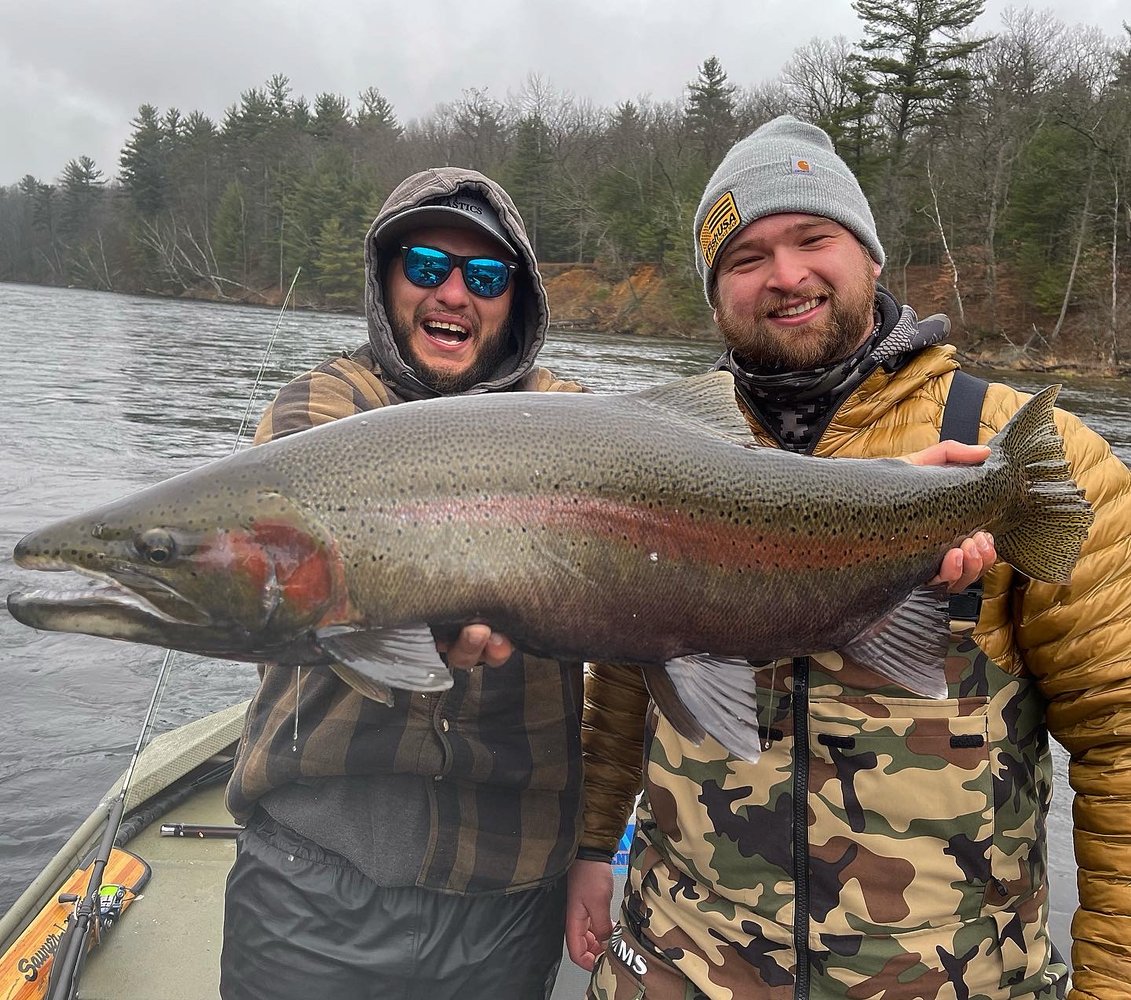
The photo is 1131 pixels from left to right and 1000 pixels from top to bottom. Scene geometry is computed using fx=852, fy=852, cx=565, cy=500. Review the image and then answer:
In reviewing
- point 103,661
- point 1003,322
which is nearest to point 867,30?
point 1003,322

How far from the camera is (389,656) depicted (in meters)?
1.92

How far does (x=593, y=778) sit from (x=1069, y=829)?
3.85 metres

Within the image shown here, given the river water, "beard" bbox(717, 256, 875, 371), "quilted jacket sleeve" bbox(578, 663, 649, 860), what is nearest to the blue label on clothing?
"quilted jacket sleeve" bbox(578, 663, 649, 860)

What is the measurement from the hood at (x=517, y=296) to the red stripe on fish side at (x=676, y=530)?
1019mm

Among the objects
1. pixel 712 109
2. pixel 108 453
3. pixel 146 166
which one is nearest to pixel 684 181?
pixel 712 109

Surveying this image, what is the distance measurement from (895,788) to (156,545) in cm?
185

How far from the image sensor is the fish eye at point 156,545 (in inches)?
75.3

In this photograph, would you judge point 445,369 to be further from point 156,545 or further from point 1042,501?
point 1042,501

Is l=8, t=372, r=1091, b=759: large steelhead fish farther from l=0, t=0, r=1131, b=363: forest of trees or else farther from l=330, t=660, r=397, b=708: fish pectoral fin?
l=0, t=0, r=1131, b=363: forest of trees

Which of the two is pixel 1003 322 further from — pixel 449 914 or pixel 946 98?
pixel 449 914

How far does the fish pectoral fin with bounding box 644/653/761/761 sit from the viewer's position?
202 centimetres

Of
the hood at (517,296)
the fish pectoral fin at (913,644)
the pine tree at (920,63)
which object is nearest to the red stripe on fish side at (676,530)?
the fish pectoral fin at (913,644)

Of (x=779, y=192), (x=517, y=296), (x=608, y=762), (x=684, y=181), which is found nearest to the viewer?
(x=779, y=192)

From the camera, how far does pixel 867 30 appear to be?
48.5 meters
